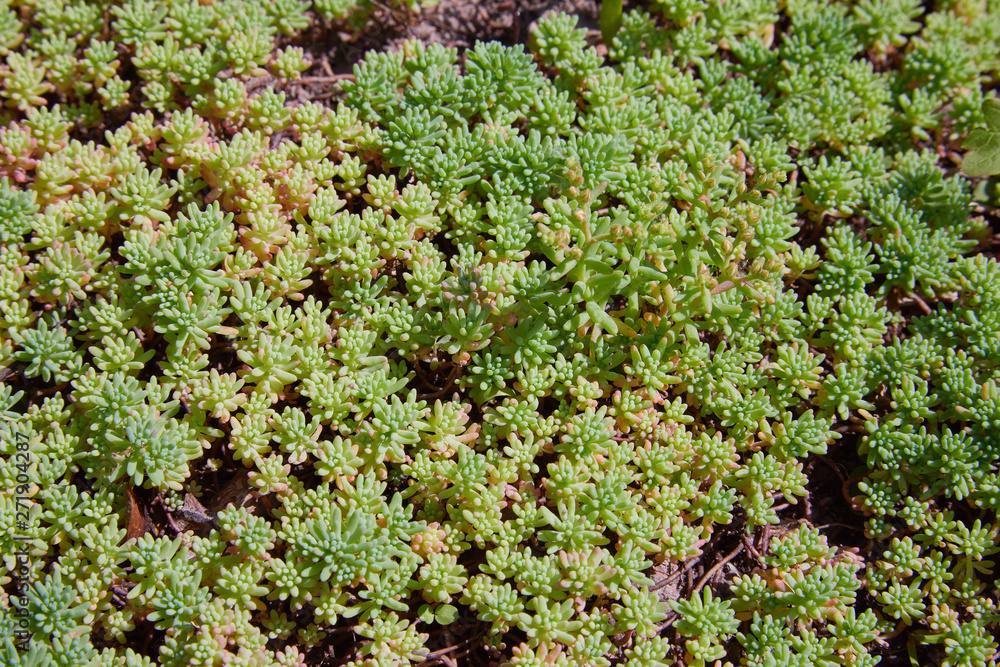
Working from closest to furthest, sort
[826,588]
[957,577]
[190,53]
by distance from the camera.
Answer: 1. [826,588]
2. [957,577]
3. [190,53]

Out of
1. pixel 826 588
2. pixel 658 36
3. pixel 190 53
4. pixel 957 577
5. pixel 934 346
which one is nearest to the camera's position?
pixel 826 588

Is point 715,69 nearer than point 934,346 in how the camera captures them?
No

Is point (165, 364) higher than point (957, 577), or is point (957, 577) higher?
point (957, 577)

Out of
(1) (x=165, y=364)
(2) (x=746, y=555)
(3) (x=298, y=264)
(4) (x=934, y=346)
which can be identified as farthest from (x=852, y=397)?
(1) (x=165, y=364)

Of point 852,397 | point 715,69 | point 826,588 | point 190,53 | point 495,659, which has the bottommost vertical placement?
point 495,659

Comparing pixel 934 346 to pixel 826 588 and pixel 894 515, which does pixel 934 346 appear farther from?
pixel 826 588

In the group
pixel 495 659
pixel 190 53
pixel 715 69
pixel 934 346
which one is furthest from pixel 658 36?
pixel 495 659
